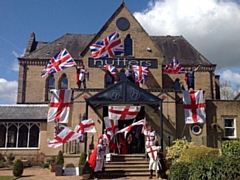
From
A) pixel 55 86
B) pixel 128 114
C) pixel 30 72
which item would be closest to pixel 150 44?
pixel 128 114

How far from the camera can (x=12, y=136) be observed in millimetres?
27000

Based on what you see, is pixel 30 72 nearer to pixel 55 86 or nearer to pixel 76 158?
pixel 55 86

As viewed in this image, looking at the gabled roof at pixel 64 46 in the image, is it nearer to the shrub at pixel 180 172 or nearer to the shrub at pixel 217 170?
the shrub at pixel 180 172

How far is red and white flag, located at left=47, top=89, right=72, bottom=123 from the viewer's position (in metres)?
24.1

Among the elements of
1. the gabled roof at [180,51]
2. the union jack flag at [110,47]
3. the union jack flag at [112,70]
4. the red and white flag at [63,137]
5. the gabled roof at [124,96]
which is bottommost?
the red and white flag at [63,137]

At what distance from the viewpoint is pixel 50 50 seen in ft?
120

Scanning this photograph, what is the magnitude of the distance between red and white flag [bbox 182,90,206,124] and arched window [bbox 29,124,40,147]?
512 inches

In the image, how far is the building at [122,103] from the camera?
2186cm

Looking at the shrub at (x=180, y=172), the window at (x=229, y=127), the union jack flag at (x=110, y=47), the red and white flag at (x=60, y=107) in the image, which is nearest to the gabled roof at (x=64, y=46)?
the union jack flag at (x=110, y=47)

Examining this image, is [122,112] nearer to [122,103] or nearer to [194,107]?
[122,103]

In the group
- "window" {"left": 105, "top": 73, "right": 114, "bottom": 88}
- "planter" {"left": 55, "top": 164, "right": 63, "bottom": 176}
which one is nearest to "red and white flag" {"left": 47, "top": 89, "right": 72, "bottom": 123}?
"window" {"left": 105, "top": 73, "right": 114, "bottom": 88}

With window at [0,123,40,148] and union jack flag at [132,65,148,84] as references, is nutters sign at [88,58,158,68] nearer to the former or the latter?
union jack flag at [132,65,148,84]

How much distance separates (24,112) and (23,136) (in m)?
2.29

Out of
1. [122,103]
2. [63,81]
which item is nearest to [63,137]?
[122,103]
